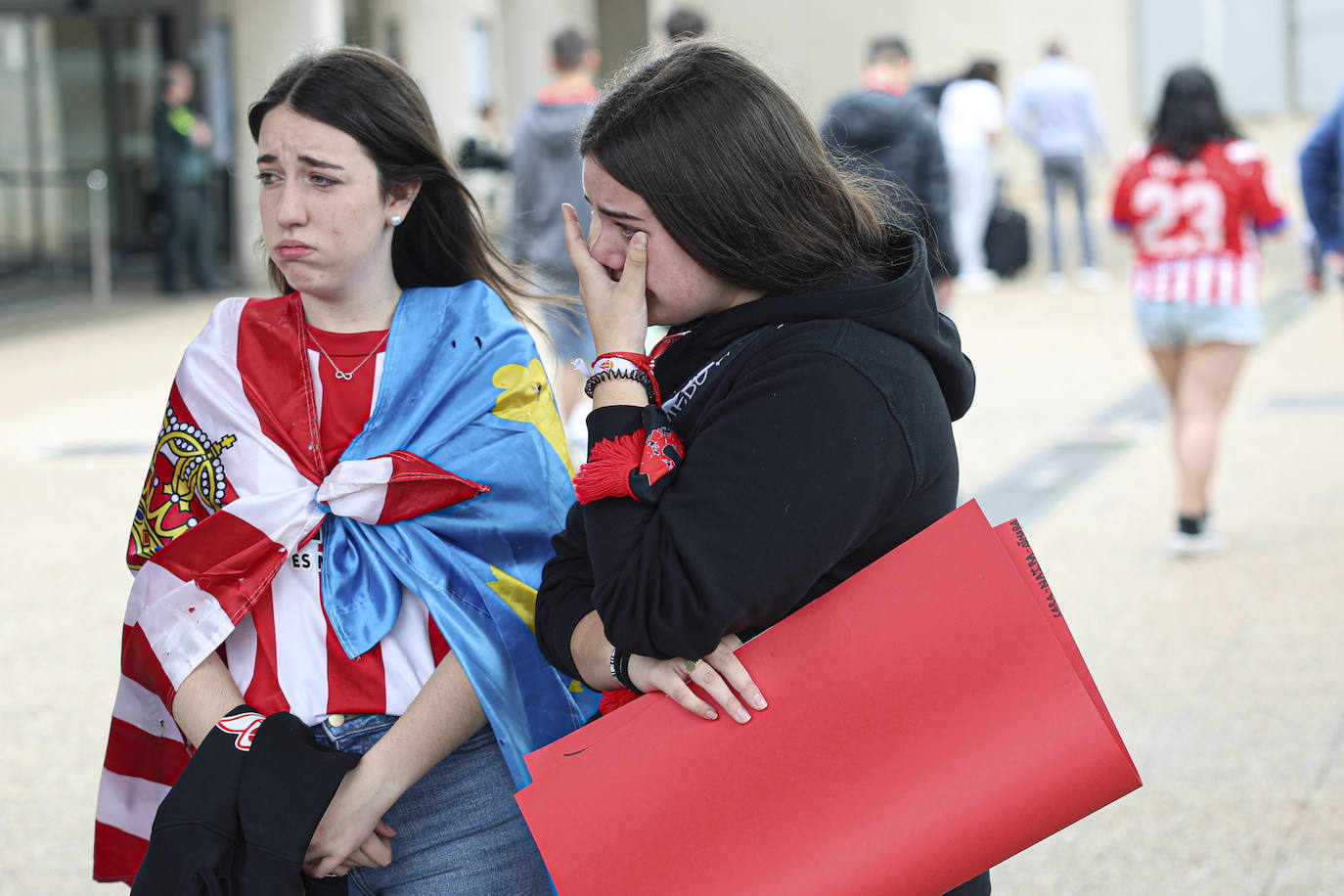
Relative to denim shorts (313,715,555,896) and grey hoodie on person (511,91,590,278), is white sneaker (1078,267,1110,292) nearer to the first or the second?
grey hoodie on person (511,91,590,278)

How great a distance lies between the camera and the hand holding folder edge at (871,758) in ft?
5.38

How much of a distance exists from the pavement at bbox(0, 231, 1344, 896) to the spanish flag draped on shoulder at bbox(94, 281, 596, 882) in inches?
66.6

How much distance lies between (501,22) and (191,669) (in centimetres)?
2129

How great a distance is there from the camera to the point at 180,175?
15.2 m

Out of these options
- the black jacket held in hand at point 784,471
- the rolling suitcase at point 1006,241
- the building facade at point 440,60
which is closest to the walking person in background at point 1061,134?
the rolling suitcase at point 1006,241

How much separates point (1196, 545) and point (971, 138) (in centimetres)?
890

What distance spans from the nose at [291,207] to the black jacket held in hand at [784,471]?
60 centimetres

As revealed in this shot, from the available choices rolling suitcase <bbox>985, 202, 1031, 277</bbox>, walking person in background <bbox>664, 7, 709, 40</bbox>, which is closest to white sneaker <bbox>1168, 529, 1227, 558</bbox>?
walking person in background <bbox>664, 7, 709, 40</bbox>

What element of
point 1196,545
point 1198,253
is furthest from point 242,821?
point 1198,253

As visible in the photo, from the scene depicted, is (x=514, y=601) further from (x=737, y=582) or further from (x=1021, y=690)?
(x=1021, y=690)

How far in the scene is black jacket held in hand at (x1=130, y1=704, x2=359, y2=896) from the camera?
73.1 inches

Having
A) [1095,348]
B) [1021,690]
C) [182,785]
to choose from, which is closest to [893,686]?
[1021,690]

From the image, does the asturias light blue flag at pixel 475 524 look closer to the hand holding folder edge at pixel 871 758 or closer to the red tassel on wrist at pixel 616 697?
the red tassel on wrist at pixel 616 697

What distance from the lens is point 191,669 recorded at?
6.64 ft
